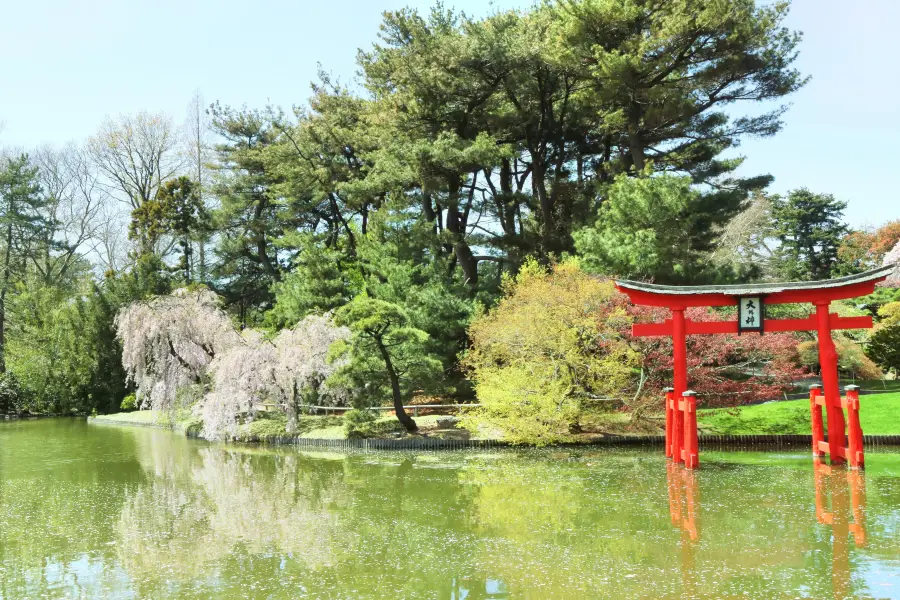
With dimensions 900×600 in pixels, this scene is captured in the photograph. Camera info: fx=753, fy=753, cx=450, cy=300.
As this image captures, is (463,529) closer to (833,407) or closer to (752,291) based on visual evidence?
(752,291)

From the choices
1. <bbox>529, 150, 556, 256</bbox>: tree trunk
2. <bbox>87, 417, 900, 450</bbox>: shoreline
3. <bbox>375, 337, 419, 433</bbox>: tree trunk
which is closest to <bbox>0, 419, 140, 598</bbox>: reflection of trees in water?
<bbox>87, 417, 900, 450</bbox>: shoreline

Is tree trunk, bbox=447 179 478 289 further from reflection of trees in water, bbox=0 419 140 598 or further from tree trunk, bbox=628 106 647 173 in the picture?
reflection of trees in water, bbox=0 419 140 598

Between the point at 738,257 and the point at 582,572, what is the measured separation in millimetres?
30232

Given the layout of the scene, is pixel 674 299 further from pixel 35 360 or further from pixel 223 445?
pixel 35 360

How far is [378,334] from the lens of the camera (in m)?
17.2

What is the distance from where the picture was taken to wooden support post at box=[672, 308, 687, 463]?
1332cm

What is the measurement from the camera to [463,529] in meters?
9.27

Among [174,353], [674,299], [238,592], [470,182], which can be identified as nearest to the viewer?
[238,592]

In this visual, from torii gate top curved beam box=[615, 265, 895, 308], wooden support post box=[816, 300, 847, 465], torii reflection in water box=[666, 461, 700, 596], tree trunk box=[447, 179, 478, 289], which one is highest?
tree trunk box=[447, 179, 478, 289]

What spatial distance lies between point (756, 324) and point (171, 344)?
51.4ft

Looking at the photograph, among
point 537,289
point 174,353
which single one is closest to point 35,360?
point 174,353

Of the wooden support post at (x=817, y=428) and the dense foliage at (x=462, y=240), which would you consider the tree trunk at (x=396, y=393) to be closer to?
the dense foliage at (x=462, y=240)

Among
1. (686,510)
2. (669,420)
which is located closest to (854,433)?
(669,420)

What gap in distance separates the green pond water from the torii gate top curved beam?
9.67 ft
